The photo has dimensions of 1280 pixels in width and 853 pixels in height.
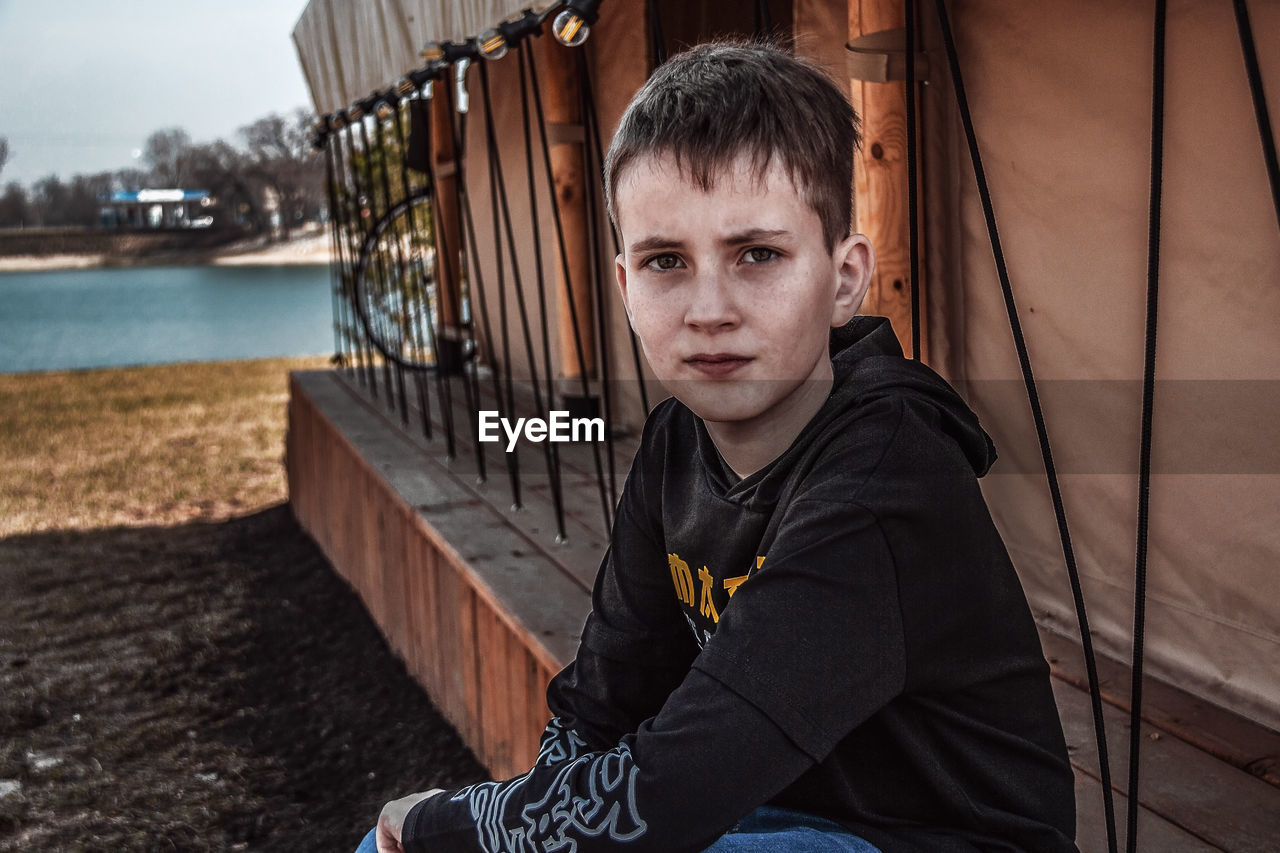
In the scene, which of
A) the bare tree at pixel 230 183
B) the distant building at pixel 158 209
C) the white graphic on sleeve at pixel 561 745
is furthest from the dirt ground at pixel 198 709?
the distant building at pixel 158 209

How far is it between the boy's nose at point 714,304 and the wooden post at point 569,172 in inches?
107

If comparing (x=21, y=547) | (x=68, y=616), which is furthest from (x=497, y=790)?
(x=21, y=547)

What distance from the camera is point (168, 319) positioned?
28.2 metres

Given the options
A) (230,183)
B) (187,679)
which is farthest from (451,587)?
(230,183)

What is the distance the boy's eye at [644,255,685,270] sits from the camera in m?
0.98

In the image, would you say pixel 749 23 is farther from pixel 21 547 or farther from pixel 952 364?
pixel 21 547

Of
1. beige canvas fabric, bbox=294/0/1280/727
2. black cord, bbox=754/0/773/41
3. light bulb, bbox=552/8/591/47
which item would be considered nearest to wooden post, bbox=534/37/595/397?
beige canvas fabric, bbox=294/0/1280/727

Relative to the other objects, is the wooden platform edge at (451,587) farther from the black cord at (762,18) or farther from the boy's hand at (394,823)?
the black cord at (762,18)

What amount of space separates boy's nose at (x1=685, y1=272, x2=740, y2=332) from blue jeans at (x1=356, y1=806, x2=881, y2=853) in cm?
42

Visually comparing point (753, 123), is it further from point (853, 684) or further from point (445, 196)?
point (445, 196)

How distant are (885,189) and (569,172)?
2.18 meters

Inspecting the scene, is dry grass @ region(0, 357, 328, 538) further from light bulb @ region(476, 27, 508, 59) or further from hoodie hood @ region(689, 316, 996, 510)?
hoodie hood @ region(689, 316, 996, 510)

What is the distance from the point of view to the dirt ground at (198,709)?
99.3 inches

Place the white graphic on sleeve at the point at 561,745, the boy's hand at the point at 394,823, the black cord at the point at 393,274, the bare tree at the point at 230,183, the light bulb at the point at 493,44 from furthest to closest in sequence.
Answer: the bare tree at the point at 230,183
the black cord at the point at 393,274
the light bulb at the point at 493,44
the white graphic on sleeve at the point at 561,745
the boy's hand at the point at 394,823
